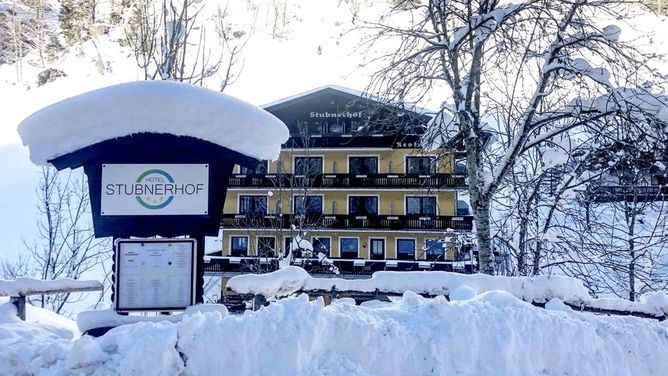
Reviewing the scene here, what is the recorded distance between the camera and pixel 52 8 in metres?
57.4

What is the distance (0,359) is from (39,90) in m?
54.5

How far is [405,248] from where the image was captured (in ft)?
82.1

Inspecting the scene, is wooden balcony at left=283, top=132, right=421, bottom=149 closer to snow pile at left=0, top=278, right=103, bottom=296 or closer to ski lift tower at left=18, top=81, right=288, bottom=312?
snow pile at left=0, top=278, right=103, bottom=296

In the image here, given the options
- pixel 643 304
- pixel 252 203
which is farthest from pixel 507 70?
pixel 252 203

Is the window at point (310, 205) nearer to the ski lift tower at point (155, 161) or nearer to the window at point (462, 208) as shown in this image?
the window at point (462, 208)

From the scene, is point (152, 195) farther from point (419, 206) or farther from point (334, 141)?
point (419, 206)

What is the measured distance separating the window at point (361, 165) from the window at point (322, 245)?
12.2ft

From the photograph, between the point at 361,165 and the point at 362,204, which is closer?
the point at 362,204

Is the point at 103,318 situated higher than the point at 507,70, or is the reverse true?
the point at 507,70

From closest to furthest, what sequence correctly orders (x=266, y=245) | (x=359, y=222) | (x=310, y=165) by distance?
(x=266, y=245)
(x=359, y=222)
(x=310, y=165)

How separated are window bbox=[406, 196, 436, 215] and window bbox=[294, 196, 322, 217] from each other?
445cm

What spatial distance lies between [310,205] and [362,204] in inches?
105

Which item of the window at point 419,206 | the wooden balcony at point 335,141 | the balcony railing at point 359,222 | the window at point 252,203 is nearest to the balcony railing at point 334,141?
the wooden balcony at point 335,141

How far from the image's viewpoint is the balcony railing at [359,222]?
23656 mm
